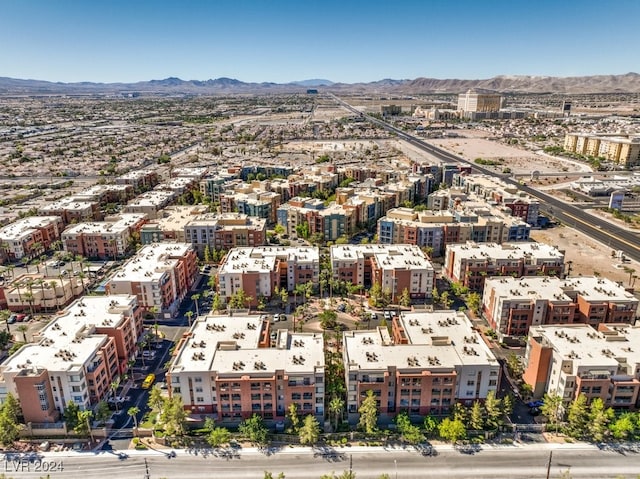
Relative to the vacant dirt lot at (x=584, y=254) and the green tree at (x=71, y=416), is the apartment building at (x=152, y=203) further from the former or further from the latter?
the vacant dirt lot at (x=584, y=254)

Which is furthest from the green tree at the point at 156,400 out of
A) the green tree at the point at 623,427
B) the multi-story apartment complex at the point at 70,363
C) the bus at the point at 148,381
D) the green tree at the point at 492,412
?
the green tree at the point at 623,427

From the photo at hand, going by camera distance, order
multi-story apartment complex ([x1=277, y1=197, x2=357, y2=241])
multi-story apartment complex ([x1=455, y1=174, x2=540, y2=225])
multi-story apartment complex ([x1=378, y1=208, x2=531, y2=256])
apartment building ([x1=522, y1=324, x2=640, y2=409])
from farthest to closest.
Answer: multi-story apartment complex ([x1=455, y1=174, x2=540, y2=225]) < multi-story apartment complex ([x1=277, y1=197, x2=357, y2=241]) < multi-story apartment complex ([x1=378, y1=208, x2=531, y2=256]) < apartment building ([x1=522, y1=324, x2=640, y2=409])

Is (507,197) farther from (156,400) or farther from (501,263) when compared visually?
(156,400)

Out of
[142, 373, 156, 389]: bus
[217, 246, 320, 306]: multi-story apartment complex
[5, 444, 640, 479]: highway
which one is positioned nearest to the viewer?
[5, 444, 640, 479]: highway

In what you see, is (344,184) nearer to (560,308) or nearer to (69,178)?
(560,308)

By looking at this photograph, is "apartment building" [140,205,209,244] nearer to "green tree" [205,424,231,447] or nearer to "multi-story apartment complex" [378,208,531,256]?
"multi-story apartment complex" [378,208,531,256]

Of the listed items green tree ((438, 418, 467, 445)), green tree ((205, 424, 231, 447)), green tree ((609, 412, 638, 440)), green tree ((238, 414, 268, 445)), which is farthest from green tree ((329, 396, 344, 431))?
green tree ((609, 412, 638, 440))

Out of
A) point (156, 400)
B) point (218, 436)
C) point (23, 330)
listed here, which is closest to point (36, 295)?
point (23, 330)

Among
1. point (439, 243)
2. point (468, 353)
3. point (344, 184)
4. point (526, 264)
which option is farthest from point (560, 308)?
point (344, 184)
